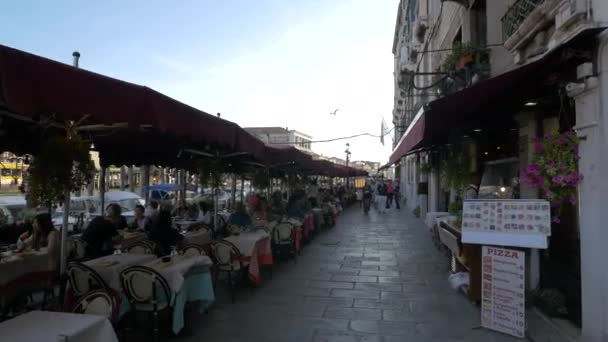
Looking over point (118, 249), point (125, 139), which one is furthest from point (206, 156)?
point (118, 249)

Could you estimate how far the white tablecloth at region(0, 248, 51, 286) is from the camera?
4891 mm

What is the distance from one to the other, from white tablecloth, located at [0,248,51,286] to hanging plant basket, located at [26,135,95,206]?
1.24 meters

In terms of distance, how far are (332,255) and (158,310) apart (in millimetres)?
6038

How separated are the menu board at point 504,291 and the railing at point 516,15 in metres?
3.51

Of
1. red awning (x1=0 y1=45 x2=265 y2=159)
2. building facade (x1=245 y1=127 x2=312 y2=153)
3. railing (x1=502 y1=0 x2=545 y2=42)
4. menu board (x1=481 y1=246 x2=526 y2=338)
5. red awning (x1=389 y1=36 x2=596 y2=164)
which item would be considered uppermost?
building facade (x1=245 y1=127 x2=312 y2=153)

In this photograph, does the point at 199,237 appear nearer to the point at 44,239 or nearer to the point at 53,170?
the point at 44,239

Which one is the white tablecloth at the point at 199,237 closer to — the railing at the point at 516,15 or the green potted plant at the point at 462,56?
the green potted plant at the point at 462,56

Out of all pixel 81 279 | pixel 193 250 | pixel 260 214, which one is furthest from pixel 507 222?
pixel 260 214

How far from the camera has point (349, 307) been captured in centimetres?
582

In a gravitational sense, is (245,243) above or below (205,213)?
below

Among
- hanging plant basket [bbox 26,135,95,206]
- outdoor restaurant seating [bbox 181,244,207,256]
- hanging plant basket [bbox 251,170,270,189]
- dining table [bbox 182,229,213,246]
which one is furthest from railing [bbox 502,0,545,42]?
hanging plant basket [bbox 251,170,270,189]

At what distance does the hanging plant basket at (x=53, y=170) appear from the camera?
419cm

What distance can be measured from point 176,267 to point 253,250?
214 centimetres

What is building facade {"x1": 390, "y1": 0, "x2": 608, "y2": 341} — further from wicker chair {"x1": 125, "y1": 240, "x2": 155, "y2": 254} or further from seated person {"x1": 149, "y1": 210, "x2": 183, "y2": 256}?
wicker chair {"x1": 125, "y1": 240, "x2": 155, "y2": 254}
